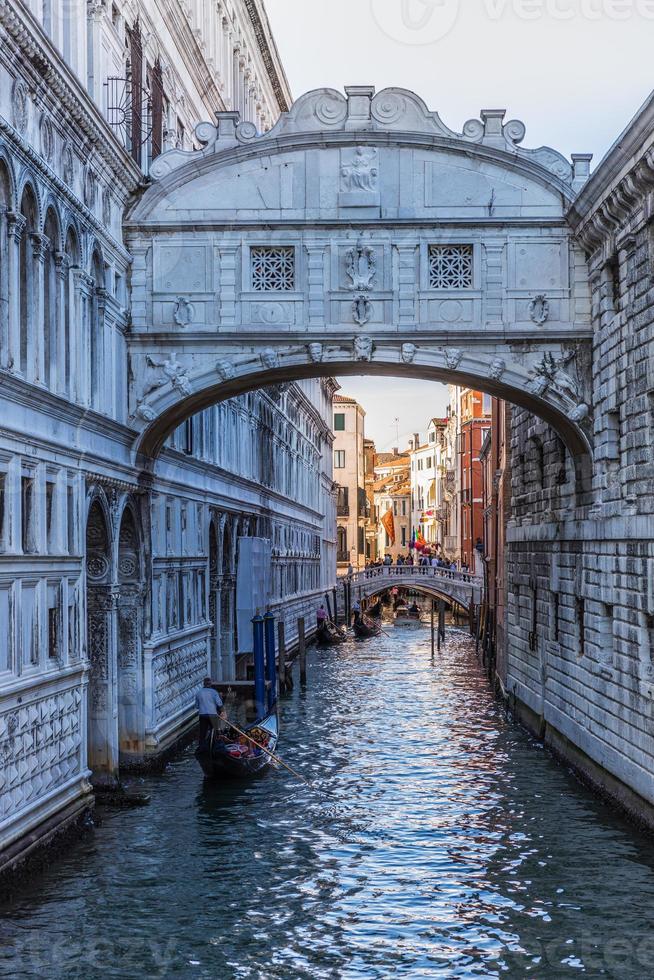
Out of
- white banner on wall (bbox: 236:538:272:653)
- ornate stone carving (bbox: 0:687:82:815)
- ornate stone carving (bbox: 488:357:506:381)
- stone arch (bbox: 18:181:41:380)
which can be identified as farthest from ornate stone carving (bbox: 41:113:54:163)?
white banner on wall (bbox: 236:538:272:653)

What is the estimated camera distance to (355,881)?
12.8 m

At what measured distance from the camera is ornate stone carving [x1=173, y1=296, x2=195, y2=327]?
17.1 metres

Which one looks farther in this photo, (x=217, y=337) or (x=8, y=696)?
(x=217, y=337)

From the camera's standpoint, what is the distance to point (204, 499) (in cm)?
2270

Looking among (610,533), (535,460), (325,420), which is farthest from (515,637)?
(325,420)

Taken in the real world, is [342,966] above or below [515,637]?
below

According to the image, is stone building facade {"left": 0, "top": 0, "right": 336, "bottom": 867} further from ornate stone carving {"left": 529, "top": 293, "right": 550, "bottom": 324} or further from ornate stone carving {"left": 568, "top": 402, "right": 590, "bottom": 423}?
ornate stone carving {"left": 568, "top": 402, "right": 590, "bottom": 423}

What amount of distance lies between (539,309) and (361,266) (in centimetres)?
231

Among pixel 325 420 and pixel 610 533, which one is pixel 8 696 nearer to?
pixel 610 533

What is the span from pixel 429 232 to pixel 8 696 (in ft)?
27.9

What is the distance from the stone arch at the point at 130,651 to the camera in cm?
1764

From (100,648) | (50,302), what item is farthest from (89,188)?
(100,648)

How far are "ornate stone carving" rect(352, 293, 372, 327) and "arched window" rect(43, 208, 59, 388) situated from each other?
4614 mm

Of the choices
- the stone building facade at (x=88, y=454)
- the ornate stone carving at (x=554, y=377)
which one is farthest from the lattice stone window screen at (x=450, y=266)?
the stone building facade at (x=88, y=454)
